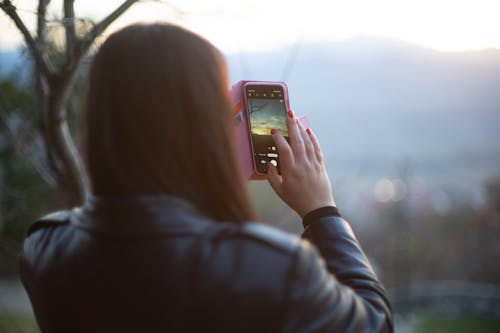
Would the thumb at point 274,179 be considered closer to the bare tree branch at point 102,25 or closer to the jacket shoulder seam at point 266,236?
the jacket shoulder seam at point 266,236

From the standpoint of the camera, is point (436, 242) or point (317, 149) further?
point (436, 242)

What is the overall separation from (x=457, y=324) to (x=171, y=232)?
8.13 metres

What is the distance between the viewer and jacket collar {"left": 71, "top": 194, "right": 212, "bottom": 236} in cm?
82

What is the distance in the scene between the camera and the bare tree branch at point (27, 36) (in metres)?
1.47

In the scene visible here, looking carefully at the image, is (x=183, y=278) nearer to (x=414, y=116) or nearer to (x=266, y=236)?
(x=266, y=236)

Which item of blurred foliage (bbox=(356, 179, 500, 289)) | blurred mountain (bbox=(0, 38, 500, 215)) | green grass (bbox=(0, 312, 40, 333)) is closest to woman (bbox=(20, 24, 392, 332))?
blurred mountain (bbox=(0, 38, 500, 215))

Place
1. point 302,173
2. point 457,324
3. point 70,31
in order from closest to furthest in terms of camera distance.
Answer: point 302,173 → point 70,31 → point 457,324

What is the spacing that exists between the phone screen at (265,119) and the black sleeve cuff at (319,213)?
0.20 meters

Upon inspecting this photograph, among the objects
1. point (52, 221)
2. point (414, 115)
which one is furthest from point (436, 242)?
point (52, 221)

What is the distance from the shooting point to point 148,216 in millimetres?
825

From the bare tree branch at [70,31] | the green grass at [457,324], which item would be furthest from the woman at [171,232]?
the green grass at [457,324]

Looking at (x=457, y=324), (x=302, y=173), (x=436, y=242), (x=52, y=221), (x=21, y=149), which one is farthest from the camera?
(x=436, y=242)

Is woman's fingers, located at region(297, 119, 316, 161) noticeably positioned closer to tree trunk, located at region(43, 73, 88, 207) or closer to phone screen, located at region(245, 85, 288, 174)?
phone screen, located at region(245, 85, 288, 174)

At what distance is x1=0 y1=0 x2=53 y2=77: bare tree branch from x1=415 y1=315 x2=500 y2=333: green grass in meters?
7.01
